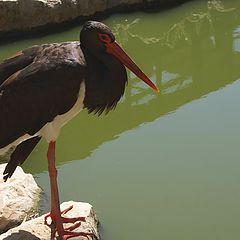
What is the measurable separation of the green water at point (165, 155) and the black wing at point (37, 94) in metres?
1.07

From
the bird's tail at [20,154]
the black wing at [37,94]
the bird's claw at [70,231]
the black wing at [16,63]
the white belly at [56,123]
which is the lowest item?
the bird's claw at [70,231]

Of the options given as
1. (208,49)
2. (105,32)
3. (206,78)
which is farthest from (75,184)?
(208,49)

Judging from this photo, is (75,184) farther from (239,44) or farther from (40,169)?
(239,44)

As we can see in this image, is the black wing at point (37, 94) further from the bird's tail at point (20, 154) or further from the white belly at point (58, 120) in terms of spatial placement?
the bird's tail at point (20, 154)

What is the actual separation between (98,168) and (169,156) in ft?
2.01

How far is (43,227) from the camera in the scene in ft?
→ 12.4

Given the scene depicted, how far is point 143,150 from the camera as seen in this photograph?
5195 millimetres

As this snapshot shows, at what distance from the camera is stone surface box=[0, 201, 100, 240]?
3660 millimetres

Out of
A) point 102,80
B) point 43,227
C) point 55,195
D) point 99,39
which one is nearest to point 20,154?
point 55,195

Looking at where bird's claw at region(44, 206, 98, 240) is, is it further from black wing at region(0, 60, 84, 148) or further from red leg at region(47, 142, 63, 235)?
black wing at region(0, 60, 84, 148)

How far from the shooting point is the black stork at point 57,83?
3.27m

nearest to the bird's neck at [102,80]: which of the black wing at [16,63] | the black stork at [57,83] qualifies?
the black stork at [57,83]

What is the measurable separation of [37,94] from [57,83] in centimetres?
13

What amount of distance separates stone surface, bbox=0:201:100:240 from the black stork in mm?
552
